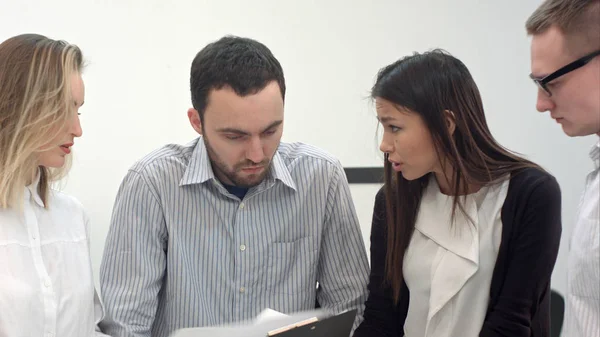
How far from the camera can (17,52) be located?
1.45 meters

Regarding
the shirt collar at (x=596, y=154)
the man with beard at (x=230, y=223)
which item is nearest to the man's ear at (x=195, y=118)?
the man with beard at (x=230, y=223)

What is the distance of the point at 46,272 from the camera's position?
146 cm

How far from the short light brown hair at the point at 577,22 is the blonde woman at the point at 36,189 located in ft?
3.55

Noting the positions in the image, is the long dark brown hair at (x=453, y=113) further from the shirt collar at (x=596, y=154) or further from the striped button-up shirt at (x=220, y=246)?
the striped button-up shirt at (x=220, y=246)

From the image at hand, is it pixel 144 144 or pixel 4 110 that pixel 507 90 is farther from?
pixel 4 110

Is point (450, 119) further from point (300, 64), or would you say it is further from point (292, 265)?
point (300, 64)

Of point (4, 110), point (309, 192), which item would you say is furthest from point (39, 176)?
point (309, 192)

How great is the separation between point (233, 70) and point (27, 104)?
506 mm

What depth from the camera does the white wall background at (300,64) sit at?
243 cm

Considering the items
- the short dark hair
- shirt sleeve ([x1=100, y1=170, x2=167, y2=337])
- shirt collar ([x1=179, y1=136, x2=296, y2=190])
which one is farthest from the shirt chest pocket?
the short dark hair

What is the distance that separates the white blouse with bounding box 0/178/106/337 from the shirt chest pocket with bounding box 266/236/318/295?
48 cm

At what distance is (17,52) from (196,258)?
2.31 ft

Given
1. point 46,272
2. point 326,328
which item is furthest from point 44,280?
point 326,328

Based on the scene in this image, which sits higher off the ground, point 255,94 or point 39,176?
point 255,94
